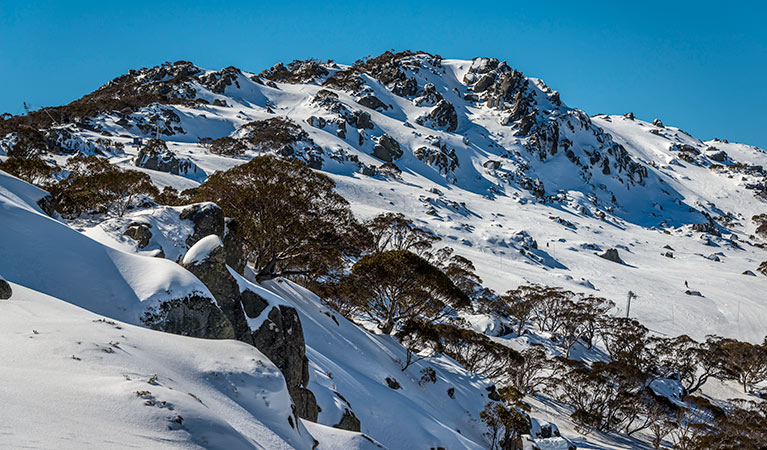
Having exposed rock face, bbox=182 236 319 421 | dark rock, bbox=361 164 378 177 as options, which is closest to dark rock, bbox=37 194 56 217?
exposed rock face, bbox=182 236 319 421

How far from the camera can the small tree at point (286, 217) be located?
20391 mm

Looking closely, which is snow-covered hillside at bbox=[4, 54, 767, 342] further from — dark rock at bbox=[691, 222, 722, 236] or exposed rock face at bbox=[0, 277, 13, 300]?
exposed rock face at bbox=[0, 277, 13, 300]

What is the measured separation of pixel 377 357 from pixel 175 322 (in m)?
12.3

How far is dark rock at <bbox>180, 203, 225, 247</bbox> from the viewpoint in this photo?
1529 cm

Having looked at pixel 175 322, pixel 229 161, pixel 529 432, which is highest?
pixel 229 161

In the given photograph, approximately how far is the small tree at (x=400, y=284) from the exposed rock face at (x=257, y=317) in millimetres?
13009

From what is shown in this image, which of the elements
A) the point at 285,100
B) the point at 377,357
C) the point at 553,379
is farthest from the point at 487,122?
the point at 377,357

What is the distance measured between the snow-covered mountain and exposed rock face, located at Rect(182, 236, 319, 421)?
970 millimetres

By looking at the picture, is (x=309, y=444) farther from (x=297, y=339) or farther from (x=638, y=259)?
(x=638, y=259)

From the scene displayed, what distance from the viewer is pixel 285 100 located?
13212 centimetres

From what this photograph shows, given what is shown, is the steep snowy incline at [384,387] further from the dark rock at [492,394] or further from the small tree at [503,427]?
the small tree at [503,427]

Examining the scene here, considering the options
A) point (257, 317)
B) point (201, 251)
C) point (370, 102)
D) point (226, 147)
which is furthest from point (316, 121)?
point (257, 317)

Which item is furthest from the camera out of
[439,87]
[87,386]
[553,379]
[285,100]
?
[439,87]

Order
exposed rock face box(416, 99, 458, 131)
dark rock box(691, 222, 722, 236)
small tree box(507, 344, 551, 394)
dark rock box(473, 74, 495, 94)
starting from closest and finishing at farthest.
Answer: small tree box(507, 344, 551, 394)
dark rock box(691, 222, 722, 236)
exposed rock face box(416, 99, 458, 131)
dark rock box(473, 74, 495, 94)
